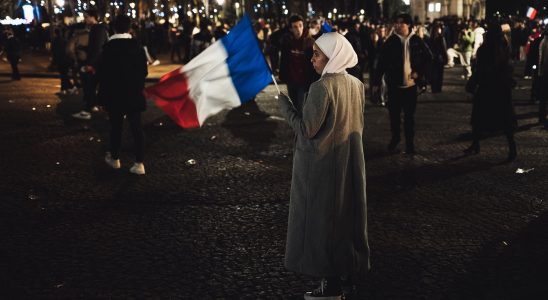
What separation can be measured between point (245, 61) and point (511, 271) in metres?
2.47

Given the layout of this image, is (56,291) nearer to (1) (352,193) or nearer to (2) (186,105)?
(1) (352,193)

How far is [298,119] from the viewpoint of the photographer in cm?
402

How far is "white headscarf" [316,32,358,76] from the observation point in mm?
3941

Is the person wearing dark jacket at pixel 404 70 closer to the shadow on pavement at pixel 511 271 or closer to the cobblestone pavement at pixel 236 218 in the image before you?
the cobblestone pavement at pixel 236 218

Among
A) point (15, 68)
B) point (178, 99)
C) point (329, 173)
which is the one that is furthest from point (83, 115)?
point (15, 68)

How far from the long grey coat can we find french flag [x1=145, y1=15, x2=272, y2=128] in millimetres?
1214

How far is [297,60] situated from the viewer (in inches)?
376

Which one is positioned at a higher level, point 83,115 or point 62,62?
point 62,62

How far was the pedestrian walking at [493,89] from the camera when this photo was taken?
857cm

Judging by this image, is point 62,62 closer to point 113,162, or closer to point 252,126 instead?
point 252,126

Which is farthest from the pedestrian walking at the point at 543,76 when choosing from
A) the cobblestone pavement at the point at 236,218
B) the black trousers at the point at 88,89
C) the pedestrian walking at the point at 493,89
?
the black trousers at the point at 88,89

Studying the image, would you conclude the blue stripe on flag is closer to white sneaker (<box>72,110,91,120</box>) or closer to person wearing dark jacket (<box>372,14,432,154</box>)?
person wearing dark jacket (<box>372,14,432,154</box>)

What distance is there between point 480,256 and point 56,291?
304cm

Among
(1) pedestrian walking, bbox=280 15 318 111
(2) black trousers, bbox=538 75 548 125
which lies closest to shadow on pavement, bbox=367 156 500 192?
(1) pedestrian walking, bbox=280 15 318 111
